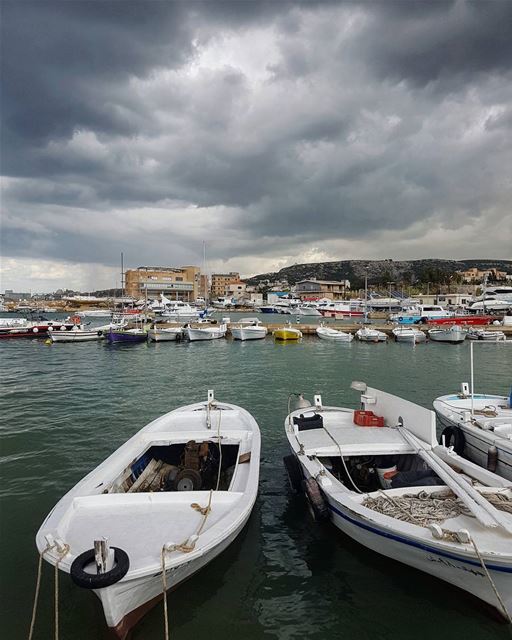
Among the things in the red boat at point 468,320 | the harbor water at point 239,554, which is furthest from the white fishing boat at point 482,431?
the red boat at point 468,320

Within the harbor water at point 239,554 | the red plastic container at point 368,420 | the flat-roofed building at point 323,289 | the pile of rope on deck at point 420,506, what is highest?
the flat-roofed building at point 323,289

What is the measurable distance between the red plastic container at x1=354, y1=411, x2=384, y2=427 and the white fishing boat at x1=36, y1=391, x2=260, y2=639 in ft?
8.79

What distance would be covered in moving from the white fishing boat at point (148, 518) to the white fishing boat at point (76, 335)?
124 ft

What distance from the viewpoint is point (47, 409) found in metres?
15.4

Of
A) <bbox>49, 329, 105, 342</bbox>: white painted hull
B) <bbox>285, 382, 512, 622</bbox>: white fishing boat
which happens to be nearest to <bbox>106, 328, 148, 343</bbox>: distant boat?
<bbox>49, 329, 105, 342</bbox>: white painted hull

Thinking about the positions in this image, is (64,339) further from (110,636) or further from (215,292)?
(215,292)

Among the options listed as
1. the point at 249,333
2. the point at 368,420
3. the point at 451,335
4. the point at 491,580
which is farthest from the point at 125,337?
the point at 491,580

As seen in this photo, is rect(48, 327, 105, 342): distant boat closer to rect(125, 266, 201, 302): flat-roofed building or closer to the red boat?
the red boat

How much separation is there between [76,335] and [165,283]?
11256 cm

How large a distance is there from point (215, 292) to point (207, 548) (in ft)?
615

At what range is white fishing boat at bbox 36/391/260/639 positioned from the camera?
13.3 ft

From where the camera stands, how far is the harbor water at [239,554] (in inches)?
191

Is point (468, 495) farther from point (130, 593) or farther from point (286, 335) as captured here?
point (286, 335)

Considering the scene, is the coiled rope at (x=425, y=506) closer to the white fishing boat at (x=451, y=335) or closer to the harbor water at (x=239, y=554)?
the harbor water at (x=239, y=554)
